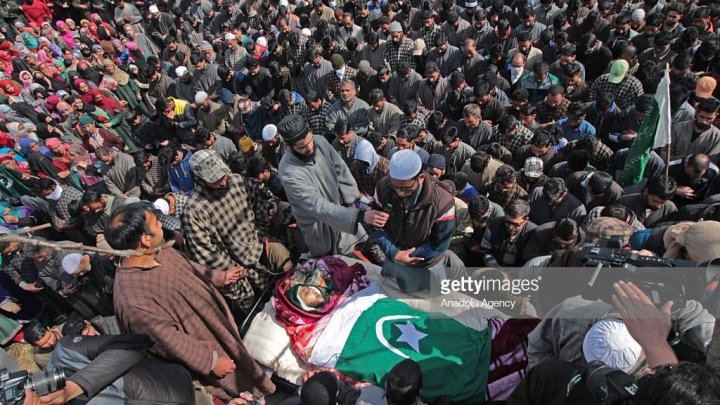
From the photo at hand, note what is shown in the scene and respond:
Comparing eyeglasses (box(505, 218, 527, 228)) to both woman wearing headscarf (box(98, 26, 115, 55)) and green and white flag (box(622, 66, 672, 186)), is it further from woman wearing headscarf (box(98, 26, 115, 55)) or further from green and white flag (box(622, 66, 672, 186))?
woman wearing headscarf (box(98, 26, 115, 55))

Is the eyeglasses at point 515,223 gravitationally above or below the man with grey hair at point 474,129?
below

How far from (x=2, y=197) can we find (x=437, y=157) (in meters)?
6.18

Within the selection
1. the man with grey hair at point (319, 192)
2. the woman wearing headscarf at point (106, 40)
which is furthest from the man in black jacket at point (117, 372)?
the woman wearing headscarf at point (106, 40)

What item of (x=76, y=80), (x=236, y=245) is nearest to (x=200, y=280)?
(x=236, y=245)

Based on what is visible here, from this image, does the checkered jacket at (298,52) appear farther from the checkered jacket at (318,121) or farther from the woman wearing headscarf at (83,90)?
the woman wearing headscarf at (83,90)

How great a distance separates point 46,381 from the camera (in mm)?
1984

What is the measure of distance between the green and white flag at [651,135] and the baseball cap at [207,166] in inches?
145

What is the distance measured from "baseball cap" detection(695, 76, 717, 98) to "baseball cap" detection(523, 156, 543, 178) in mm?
2134

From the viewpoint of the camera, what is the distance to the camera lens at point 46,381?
1958mm

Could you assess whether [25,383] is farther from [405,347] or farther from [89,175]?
[89,175]

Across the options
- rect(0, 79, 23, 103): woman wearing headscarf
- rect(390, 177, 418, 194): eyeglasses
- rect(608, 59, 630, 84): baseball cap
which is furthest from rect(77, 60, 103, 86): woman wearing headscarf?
rect(608, 59, 630, 84): baseball cap

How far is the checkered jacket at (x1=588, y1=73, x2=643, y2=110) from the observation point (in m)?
5.49

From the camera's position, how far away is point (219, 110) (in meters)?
7.07

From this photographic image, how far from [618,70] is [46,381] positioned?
6.33 meters
